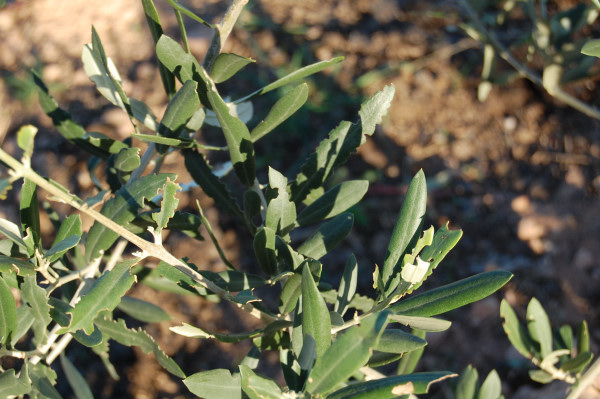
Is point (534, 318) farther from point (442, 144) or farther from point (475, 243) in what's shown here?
point (442, 144)

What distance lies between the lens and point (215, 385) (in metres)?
0.80

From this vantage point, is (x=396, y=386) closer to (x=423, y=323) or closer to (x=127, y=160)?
(x=423, y=323)

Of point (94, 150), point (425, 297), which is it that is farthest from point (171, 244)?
point (425, 297)

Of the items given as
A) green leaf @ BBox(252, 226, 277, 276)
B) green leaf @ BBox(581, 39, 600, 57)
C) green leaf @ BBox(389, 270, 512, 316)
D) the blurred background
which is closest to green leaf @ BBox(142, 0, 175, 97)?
green leaf @ BBox(252, 226, 277, 276)

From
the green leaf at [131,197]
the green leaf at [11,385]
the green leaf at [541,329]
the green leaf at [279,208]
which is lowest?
the green leaf at [541,329]

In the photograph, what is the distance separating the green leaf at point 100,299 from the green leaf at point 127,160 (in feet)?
0.64

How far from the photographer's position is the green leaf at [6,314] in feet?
2.71

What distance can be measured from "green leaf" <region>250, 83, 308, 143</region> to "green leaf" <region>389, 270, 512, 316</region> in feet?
1.07

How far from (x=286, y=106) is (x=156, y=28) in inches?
8.8

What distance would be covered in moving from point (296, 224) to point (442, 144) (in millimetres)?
1288

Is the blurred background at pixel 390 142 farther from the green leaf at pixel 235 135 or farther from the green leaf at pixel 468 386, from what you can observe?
the green leaf at pixel 235 135

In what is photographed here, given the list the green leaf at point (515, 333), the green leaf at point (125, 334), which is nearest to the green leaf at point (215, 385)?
the green leaf at point (125, 334)

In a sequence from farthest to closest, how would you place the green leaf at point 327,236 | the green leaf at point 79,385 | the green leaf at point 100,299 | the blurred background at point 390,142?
the blurred background at point 390,142 → the green leaf at point 79,385 → the green leaf at point 327,236 → the green leaf at point 100,299

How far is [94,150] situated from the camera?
3.33ft
